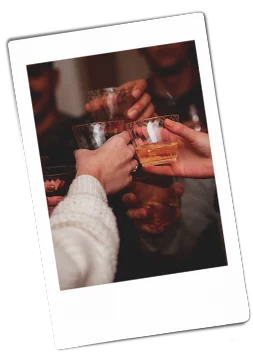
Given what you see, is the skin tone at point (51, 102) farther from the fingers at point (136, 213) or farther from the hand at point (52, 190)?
the fingers at point (136, 213)

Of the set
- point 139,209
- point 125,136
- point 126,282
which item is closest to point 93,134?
point 125,136

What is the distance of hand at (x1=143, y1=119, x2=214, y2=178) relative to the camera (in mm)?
967

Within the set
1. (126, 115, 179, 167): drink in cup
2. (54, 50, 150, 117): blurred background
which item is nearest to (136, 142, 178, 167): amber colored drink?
(126, 115, 179, 167): drink in cup

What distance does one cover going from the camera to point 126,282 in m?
0.96

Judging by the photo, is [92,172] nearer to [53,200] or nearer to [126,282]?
[53,200]

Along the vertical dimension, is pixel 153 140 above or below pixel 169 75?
below

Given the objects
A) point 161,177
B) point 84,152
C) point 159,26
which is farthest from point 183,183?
point 159,26

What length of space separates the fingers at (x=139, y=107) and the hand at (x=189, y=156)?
0.16 feet

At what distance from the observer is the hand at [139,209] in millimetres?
964

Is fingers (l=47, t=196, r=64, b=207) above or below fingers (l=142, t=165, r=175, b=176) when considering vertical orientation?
below

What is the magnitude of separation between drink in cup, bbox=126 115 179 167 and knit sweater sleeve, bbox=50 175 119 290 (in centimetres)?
10

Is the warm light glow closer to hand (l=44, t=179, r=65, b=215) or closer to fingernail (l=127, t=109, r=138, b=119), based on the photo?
fingernail (l=127, t=109, r=138, b=119)

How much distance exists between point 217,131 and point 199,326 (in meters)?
0.36

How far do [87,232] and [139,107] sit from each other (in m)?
0.25
